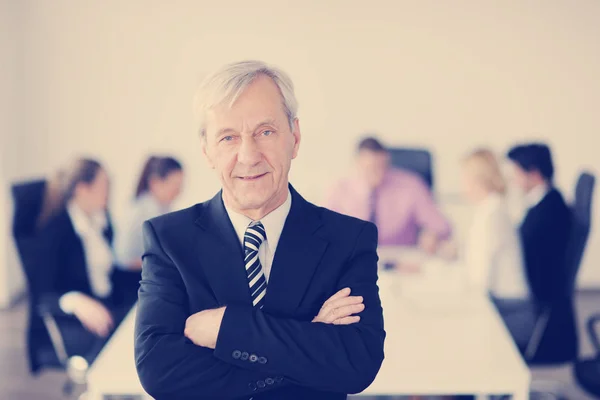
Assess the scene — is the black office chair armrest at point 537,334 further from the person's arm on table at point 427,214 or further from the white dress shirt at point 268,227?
the white dress shirt at point 268,227

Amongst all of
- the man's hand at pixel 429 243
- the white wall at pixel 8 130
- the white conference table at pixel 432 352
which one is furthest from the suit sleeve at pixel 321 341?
the white wall at pixel 8 130

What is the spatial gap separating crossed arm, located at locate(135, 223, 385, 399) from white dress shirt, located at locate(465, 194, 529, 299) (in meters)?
1.95

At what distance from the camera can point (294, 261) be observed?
4.52ft

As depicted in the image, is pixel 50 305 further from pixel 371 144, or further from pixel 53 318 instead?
pixel 371 144

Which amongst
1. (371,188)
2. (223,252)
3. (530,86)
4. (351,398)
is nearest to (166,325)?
(223,252)

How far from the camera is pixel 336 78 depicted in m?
5.38

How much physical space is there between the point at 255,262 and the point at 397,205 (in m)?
3.00

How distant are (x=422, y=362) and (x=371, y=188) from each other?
2082 mm

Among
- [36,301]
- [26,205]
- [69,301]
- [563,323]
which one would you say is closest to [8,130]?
[26,205]

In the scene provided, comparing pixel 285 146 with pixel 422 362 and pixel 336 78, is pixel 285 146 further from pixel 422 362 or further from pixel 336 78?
pixel 336 78

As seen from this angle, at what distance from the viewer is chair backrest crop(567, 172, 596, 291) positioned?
332 cm

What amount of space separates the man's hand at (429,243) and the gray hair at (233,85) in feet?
9.17

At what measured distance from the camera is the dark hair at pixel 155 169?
3.69 meters

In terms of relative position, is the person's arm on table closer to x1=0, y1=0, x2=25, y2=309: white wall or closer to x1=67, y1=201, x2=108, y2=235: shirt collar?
x1=67, y1=201, x2=108, y2=235: shirt collar
